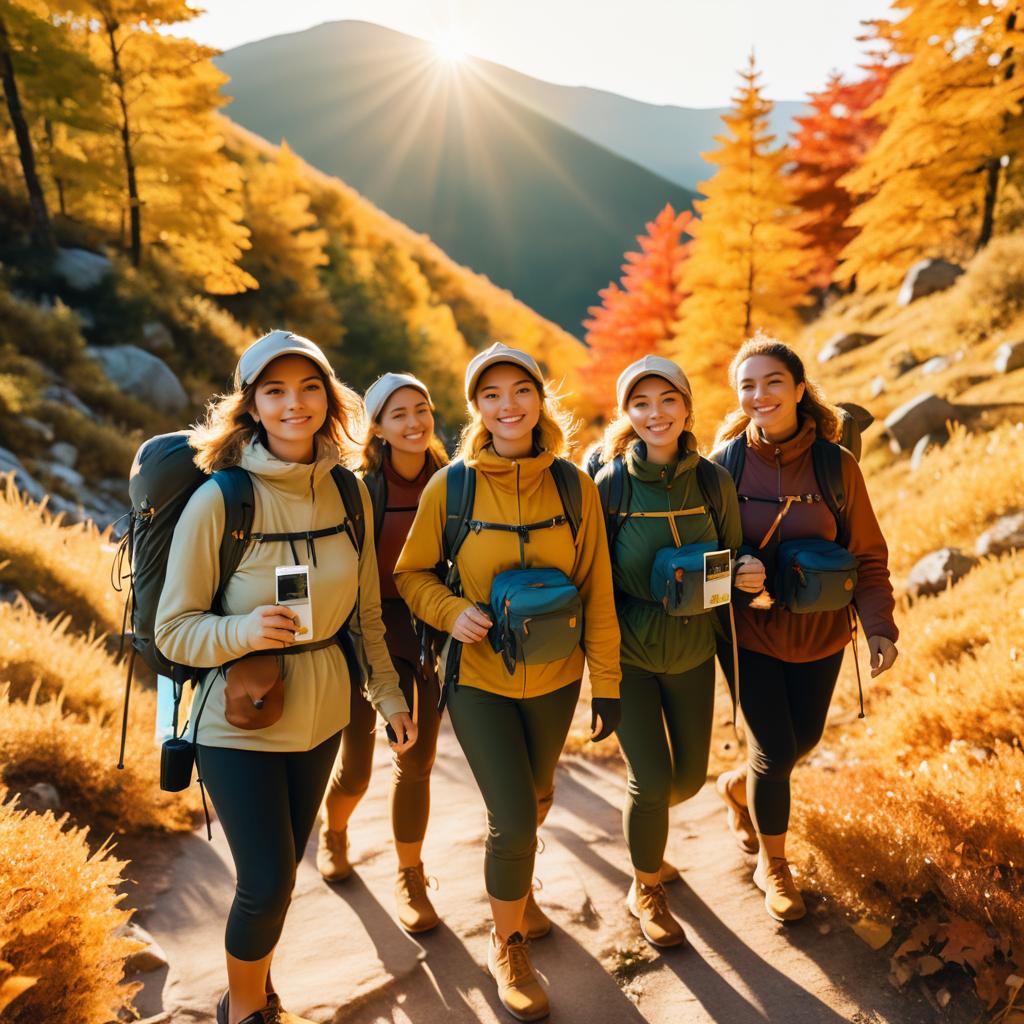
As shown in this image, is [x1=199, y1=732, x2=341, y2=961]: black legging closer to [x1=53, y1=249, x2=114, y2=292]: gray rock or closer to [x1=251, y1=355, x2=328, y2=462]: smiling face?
[x1=251, y1=355, x2=328, y2=462]: smiling face

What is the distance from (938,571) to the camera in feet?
22.6

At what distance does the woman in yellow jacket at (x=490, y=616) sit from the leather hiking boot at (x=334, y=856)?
124 centimetres

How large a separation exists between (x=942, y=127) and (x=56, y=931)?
63.6 ft

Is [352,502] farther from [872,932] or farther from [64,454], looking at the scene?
[64,454]

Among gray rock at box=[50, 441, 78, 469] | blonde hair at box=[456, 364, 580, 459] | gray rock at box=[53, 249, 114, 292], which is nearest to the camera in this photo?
blonde hair at box=[456, 364, 580, 459]

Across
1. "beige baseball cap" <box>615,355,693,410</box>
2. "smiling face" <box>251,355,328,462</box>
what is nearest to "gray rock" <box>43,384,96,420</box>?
"smiling face" <box>251,355,328,462</box>

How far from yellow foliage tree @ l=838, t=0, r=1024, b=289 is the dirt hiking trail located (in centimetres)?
1625

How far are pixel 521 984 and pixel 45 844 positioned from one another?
1.91m

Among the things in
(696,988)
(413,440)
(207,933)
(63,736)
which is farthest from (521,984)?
(63,736)

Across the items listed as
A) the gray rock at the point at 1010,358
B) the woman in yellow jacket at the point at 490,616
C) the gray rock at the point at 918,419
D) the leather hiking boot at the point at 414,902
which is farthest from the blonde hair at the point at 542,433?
the gray rock at the point at 1010,358

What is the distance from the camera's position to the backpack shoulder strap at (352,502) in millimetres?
2826

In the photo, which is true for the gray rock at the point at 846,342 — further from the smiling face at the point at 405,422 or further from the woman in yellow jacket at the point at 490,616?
the woman in yellow jacket at the point at 490,616

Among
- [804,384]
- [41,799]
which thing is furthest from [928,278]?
[41,799]

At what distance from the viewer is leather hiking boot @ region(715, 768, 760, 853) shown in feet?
13.7
